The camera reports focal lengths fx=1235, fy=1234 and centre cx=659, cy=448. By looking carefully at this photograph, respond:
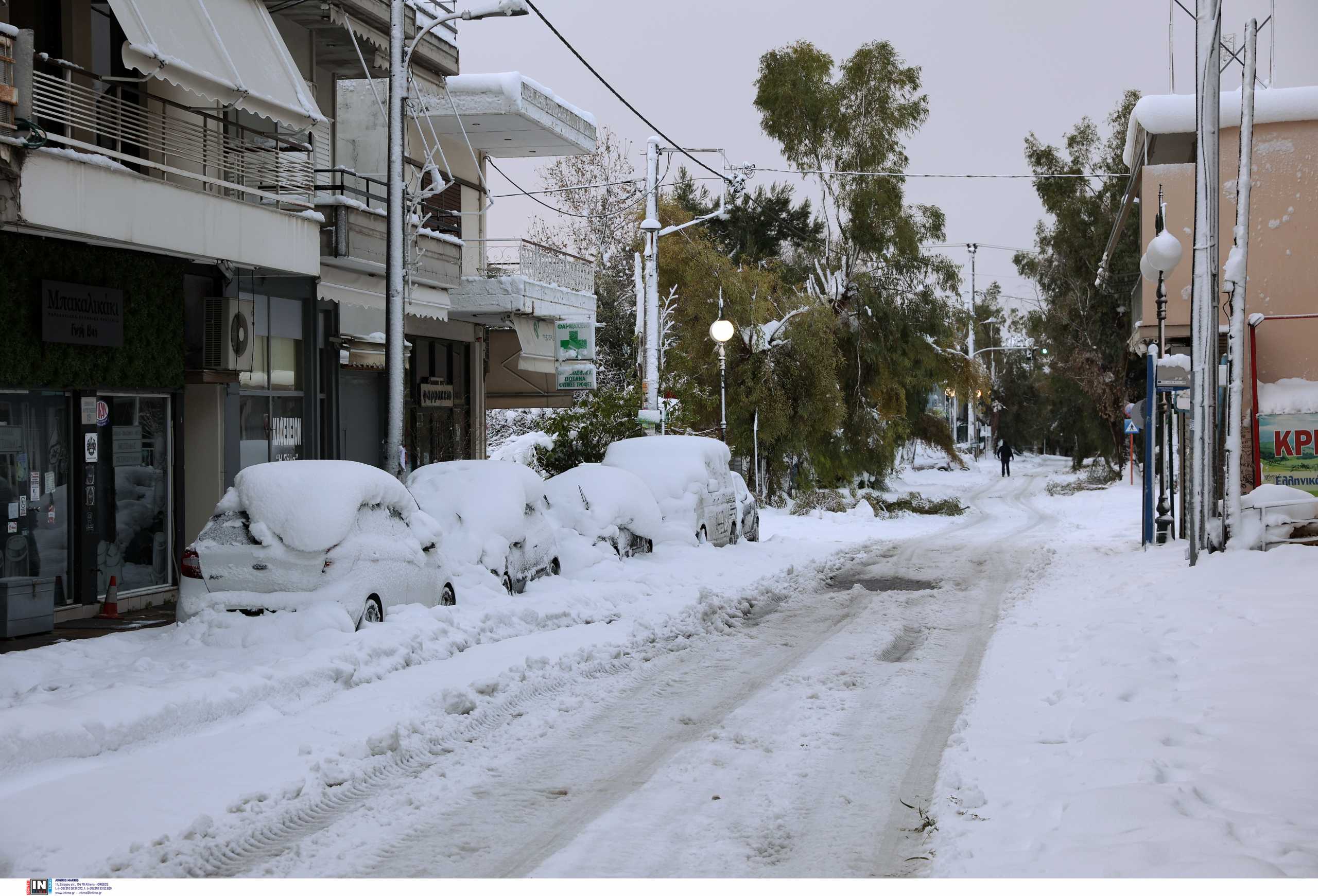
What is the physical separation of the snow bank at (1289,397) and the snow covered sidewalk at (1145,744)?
18.6 feet

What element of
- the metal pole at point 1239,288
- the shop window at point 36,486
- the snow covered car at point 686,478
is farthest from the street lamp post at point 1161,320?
the shop window at point 36,486

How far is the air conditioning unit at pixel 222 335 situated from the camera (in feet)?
53.9

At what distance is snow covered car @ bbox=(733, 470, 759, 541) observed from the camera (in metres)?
22.2

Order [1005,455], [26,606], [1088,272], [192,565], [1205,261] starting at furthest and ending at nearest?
[1005,455] → [1088,272] → [1205,261] → [26,606] → [192,565]

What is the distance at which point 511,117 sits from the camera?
2389cm

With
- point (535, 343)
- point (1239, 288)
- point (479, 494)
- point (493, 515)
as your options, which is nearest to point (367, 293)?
point (479, 494)

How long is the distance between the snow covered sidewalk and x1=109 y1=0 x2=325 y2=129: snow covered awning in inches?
401

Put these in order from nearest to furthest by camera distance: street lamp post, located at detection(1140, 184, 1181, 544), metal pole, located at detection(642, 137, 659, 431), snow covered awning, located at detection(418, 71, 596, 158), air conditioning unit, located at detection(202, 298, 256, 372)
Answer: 1. air conditioning unit, located at detection(202, 298, 256, 372)
2. street lamp post, located at detection(1140, 184, 1181, 544)
3. snow covered awning, located at detection(418, 71, 596, 158)
4. metal pole, located at detection(642, 137, 659, 431)

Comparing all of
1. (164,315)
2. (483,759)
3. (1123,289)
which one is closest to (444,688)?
(483,759)

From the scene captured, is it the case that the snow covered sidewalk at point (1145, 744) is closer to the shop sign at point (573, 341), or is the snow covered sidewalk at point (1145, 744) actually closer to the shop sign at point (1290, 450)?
the shop sign at point (1290, 450)

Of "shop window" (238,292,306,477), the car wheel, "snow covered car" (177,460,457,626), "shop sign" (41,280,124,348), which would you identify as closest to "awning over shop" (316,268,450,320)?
"shop window" (238,292,306,477)

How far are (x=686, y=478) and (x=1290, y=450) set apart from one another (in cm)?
908

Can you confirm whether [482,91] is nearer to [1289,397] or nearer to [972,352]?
[1289,397]

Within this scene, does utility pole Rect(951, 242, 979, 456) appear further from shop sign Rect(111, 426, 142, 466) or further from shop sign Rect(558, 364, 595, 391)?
shop sign Rect(111, 426, 142, 466)
